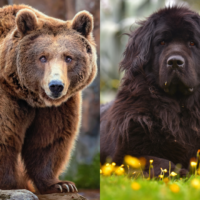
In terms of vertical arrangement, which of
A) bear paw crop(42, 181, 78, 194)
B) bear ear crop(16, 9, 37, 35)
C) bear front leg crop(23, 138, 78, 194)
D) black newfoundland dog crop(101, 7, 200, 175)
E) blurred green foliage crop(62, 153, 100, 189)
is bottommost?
blurred green foliage crop(62, 153, 100, 189)

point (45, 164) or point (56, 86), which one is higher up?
point (56, 86)

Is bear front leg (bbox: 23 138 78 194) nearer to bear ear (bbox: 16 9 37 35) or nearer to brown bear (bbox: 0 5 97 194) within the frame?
brown bear (bbox: 0 5 97 194)

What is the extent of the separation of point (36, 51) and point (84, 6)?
2.75 meters

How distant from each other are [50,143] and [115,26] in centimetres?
138

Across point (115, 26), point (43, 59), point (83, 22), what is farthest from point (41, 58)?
point (115, 26)

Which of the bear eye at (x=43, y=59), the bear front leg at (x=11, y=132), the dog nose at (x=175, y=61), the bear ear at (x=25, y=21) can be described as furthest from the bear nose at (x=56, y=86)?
the dog nose at (x=175, y=61)

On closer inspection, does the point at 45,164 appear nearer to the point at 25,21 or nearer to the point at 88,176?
the point at 25,21

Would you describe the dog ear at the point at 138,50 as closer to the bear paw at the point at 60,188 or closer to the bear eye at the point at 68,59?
the bear eye at the point at 68,59

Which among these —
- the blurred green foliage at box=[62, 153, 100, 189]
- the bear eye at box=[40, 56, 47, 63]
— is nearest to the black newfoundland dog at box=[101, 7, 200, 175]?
the bear eye at box=[40, 56, 47, 63]

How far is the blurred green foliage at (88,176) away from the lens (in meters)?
5.91

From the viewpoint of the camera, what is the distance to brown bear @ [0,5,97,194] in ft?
10.2

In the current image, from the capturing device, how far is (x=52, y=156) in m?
3.45

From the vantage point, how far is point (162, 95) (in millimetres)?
3354

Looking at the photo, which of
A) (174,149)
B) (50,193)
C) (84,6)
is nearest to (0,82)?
(50,193)
